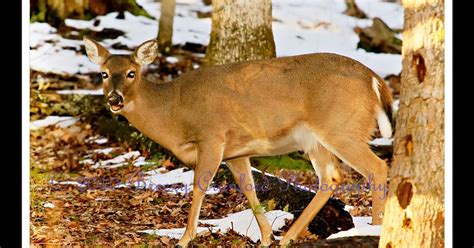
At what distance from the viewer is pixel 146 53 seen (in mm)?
8398

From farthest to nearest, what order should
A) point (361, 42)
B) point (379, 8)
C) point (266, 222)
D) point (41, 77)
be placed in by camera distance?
point (379, 8) < point (361, 42) < point (41, 77) < point (266, 222)

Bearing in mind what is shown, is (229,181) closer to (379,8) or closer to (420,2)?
(420,2)

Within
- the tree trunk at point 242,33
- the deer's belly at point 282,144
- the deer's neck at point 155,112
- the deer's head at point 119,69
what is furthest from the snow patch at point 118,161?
the deer's belly at point 282,144

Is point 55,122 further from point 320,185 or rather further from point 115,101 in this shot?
point 320,185

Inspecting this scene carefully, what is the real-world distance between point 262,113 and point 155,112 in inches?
42.7

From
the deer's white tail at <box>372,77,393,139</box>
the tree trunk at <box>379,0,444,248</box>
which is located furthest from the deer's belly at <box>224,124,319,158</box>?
the tree trunk at <box>379,0,444,248</box>

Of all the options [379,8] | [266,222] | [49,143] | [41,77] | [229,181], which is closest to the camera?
[266,222]

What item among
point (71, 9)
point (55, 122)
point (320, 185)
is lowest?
point (55, 122)

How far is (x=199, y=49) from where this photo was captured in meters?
14.6

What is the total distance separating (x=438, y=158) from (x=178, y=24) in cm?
974

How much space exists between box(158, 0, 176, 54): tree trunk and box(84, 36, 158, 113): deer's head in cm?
605

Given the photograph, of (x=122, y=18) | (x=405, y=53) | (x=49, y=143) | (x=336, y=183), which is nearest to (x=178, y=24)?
(x=122, y=18)

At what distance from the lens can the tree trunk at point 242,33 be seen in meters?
10.1
